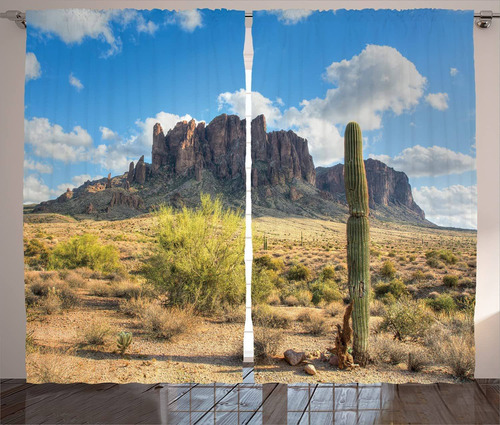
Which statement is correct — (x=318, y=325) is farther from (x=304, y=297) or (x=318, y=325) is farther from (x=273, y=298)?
(x=273, y=298)

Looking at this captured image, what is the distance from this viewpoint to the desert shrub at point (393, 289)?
150 inches

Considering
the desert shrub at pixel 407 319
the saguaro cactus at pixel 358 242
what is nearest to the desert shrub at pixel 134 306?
the saguaro cactus at pixel 358 242

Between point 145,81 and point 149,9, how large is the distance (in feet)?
2.11

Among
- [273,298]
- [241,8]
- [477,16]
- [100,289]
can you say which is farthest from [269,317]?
[477,16]

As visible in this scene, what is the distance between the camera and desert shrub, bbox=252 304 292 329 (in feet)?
12.5

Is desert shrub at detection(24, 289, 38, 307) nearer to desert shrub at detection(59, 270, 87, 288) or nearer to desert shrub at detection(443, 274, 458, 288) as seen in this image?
desert shrub at detection(59, 270, 87, 288)

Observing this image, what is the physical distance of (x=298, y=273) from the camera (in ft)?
12.9

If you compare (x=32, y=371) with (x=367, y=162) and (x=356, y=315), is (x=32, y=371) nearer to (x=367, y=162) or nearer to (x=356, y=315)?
(x=356, y=315)

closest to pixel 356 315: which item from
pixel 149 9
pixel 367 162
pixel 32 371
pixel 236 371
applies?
pixel 236 371

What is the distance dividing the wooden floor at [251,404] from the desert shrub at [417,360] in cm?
17

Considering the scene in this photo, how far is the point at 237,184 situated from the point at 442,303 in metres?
2.11

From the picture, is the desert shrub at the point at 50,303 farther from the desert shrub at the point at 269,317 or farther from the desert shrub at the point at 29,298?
the desert shrub at the point at 269,317

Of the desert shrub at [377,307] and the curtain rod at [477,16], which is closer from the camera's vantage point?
the curtain rod at [477,16]

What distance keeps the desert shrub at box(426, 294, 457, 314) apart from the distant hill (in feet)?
2.19
